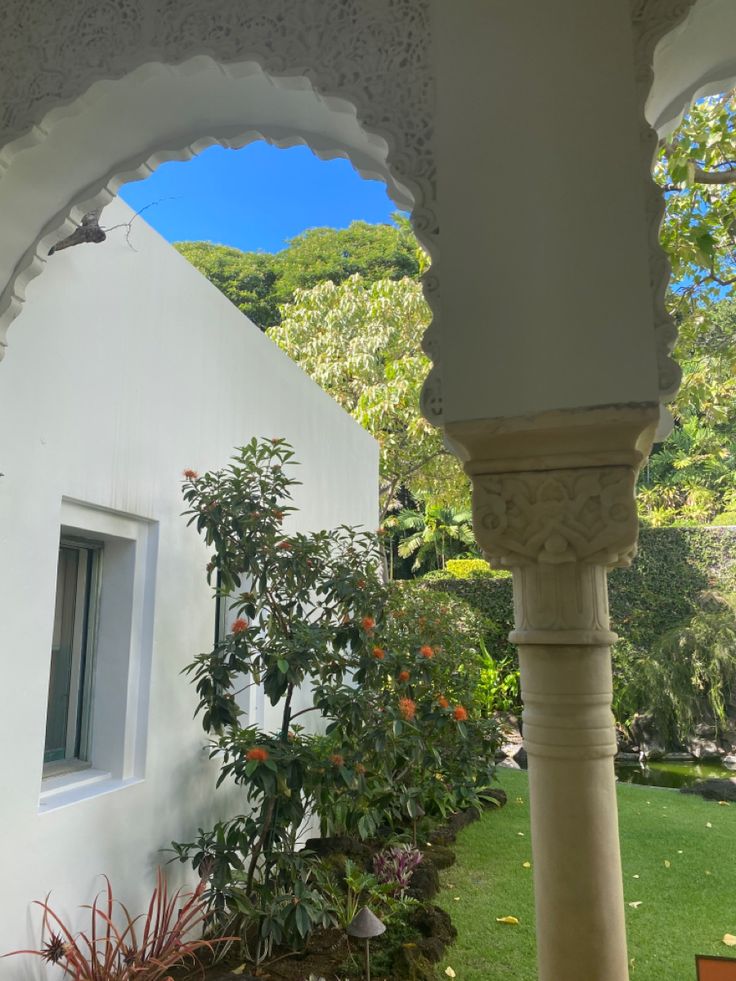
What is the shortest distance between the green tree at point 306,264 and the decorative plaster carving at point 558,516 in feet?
54.7

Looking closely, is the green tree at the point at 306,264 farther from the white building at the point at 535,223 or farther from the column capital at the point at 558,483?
the column capital at the point at 558,483

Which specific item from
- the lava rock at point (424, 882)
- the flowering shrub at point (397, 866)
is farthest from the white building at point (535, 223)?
the lava rock at point (424, 882)

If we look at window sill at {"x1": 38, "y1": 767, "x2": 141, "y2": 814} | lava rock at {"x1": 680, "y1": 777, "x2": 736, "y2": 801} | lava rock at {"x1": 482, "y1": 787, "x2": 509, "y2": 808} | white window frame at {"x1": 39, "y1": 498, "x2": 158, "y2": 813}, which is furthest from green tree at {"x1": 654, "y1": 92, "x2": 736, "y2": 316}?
lava rock at {"x1": 680, "y1": 777, "x2": 736, "y2": 801}

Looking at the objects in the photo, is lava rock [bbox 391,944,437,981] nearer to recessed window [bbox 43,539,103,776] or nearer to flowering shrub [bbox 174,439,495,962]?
flowering shrub [bbox 174,439,495,962]

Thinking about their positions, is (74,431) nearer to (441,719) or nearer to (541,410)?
(541,410)

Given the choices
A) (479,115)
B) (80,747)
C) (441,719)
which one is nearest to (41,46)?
(479,115)

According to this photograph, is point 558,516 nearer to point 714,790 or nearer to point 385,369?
point 714,790

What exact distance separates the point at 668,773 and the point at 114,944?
22.3ft

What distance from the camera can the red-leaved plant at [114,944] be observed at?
8.27ft

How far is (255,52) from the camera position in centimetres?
182

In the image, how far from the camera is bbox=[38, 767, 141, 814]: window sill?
2717 mm

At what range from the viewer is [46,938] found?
2.56 metres

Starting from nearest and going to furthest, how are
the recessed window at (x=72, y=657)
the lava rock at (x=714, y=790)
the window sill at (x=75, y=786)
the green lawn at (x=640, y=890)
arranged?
the window sill at (x=75, y=786)
the recessed window at (x=72, y=657)
the green lawn at (x=640, y=890)
the lava rock at (x=714, y=790)

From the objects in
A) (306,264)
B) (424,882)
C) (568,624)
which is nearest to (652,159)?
(568,624)
